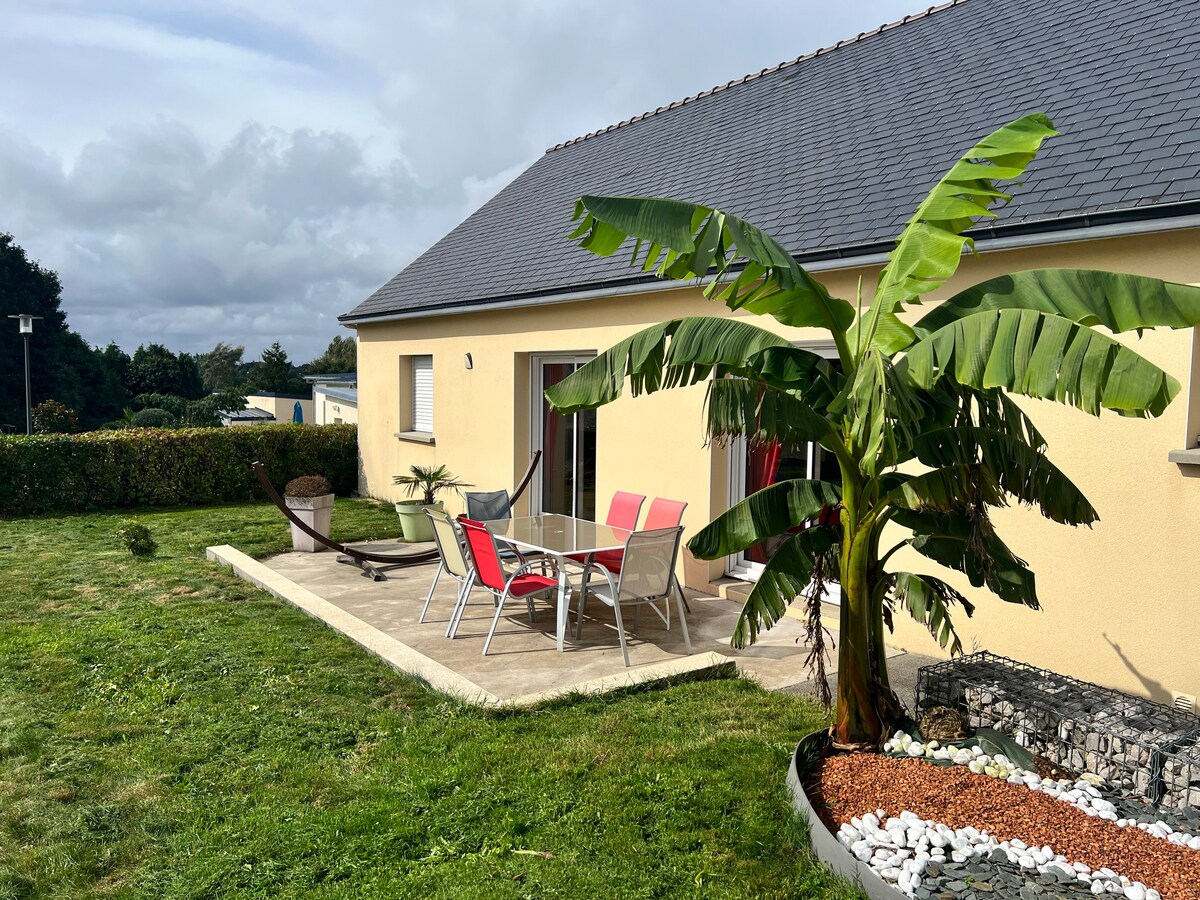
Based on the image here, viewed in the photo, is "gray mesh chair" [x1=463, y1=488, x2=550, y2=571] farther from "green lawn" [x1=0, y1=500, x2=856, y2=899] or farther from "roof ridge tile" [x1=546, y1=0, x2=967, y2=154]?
"roof ridge tile" [x1=546, y1=0, x2=967, y2=154]

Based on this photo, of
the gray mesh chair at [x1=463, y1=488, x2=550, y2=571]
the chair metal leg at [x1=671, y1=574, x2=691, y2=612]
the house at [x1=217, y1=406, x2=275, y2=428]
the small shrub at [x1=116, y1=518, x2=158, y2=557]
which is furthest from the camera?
the house at [x1=217, y1=406, x2=275, y2=428]

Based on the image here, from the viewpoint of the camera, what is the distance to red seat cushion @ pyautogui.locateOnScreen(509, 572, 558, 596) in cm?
751

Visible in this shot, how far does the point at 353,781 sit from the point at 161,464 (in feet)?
45.9

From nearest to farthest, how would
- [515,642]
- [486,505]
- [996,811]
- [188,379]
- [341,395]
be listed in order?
[996,811]
[515,642]
[486,505]
[341,395]
[188,379]

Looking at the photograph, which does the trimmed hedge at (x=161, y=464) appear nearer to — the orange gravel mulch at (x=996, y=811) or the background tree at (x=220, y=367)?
the orange gravel mulch at (x=996, y=811)

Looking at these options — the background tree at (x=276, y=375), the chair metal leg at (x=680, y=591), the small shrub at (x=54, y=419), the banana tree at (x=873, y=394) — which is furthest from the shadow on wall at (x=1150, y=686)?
the background tree at (x=276, y=375)

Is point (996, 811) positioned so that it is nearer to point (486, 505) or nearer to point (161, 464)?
point (486, 505)

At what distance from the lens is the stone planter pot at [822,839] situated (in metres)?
3.68

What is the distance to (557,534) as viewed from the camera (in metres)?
8.73

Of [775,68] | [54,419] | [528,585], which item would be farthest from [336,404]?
[528,585]

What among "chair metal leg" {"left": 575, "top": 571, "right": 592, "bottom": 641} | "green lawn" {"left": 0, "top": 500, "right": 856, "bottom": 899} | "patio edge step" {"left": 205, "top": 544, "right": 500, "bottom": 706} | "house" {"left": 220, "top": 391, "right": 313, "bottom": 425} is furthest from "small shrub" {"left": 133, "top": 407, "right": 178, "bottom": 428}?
"chair metal leg" {"left": 575, "top": 571, "right": 592, "bottom": 641}

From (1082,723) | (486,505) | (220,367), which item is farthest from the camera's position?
(220,367)

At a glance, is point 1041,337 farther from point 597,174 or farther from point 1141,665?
point 597,174

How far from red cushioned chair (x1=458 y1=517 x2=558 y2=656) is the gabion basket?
11.3 feet
